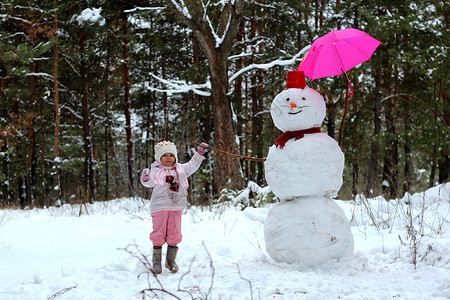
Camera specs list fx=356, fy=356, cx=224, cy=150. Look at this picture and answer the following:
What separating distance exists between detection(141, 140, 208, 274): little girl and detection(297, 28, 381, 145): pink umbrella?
1414 millimetres

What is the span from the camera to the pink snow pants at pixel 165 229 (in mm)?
3271

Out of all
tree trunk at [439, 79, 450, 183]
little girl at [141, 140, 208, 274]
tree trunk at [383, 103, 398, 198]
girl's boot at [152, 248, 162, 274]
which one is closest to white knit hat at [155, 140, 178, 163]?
little girl at [141, 140, 208, 274]

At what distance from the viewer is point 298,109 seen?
3.30m

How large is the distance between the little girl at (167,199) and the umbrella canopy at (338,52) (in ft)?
4.66

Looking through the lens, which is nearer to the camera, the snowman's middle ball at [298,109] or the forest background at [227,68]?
the snowman's middle ball at [298,109]

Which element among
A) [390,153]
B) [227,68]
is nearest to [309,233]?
[227,68]

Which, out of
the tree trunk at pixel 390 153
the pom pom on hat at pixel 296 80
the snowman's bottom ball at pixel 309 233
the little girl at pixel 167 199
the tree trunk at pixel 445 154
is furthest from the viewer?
the tree trunk at pixel 390 153

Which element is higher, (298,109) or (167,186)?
(298,109)

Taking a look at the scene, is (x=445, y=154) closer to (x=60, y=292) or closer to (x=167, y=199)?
(x=167, y=199)

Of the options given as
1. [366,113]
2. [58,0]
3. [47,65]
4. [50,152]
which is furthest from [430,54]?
[50,152]

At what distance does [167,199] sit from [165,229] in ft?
0.91

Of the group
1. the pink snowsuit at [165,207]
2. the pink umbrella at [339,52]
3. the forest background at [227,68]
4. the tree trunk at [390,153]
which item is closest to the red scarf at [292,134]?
the pink umbrella at [339,52]

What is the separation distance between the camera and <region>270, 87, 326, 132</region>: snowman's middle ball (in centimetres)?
330

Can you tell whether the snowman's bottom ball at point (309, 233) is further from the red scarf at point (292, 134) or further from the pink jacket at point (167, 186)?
the pink jacket at point (167, 186)
